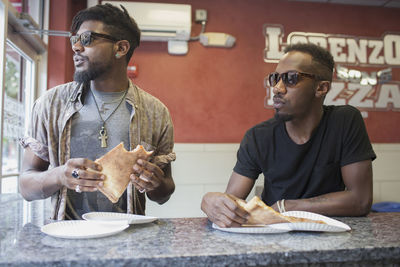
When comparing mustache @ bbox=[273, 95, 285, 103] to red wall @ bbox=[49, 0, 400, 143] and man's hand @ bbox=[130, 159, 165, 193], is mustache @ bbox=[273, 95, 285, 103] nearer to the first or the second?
man's hand @ bbox=[130, 159, 165, 193]

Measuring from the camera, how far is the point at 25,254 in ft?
3.22

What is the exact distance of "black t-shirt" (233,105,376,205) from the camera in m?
1.95

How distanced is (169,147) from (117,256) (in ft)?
3.55

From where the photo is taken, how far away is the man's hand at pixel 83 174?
1317mm

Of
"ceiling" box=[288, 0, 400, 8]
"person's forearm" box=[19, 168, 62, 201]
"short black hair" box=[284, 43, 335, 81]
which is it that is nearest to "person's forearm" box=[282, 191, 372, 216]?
"short black hair" box=[284, 43, 335, 81]

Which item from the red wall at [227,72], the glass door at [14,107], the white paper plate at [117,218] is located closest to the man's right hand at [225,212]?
the white paper plate at [117,218]

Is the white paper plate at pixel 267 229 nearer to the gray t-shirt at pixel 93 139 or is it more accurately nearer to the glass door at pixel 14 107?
the gray t-shirt at pixel 93 139

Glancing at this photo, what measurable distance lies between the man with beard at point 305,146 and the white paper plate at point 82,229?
962 millimetres

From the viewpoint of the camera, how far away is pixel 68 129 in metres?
1.81

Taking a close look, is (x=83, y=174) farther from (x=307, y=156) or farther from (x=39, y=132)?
(x=307, y=156)

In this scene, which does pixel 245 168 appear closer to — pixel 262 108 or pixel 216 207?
pixel 216 207

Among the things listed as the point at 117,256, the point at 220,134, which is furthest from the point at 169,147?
the point at 220,134

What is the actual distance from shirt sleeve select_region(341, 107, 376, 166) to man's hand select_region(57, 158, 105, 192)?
1.30m

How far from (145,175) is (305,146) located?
3.25ft
